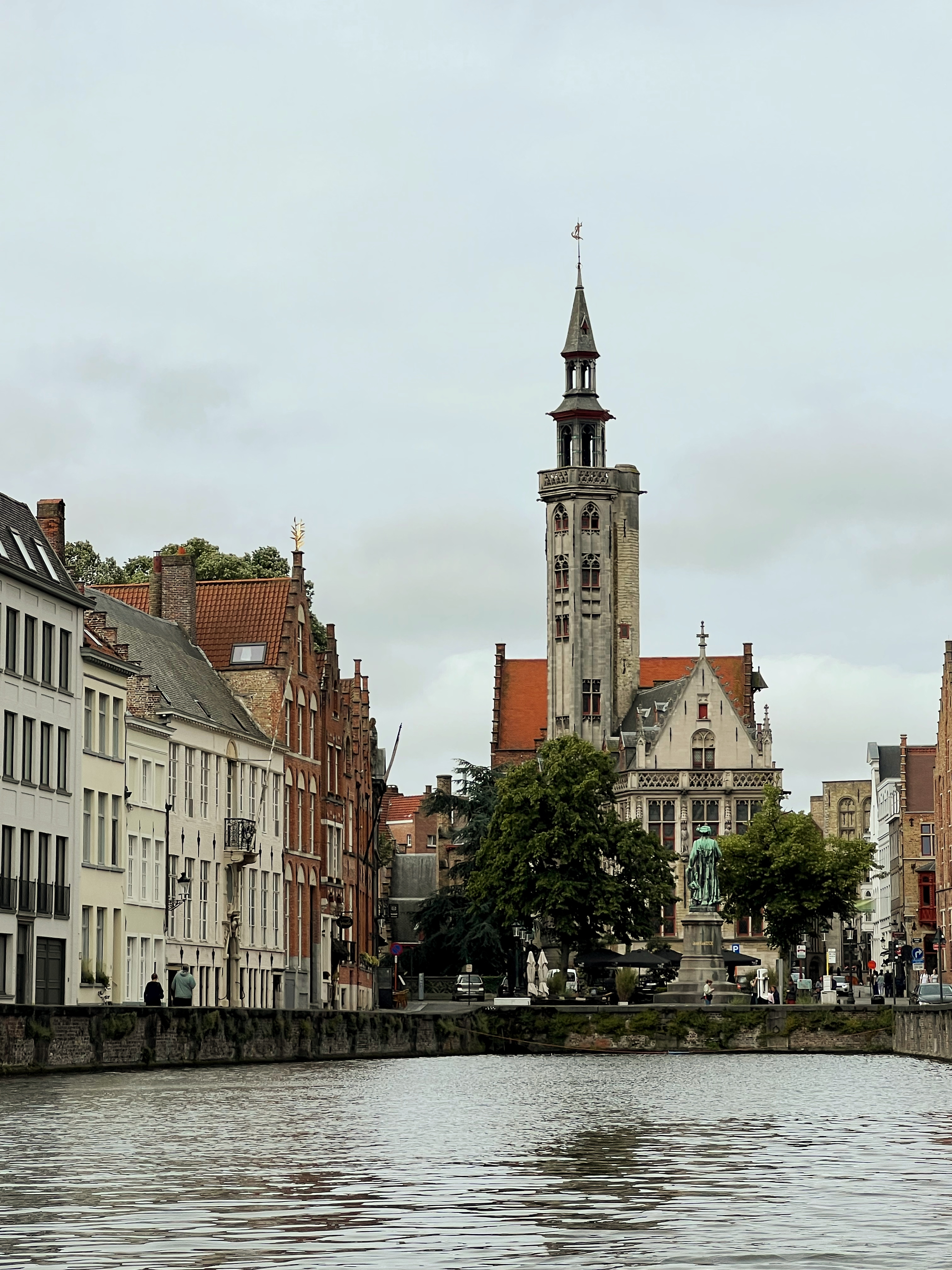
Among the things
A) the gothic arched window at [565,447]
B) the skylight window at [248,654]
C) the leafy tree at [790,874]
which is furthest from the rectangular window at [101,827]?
the gothic arched window at [565,447]

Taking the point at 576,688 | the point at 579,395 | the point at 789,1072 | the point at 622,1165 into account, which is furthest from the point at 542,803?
the point at 622,1165

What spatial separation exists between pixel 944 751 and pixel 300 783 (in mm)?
41233

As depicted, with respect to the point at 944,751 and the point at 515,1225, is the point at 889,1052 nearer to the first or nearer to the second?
the point at 944,751

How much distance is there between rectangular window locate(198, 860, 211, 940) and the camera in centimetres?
7738

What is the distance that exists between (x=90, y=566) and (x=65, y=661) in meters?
35.1

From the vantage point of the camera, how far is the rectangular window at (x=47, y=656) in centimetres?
6106

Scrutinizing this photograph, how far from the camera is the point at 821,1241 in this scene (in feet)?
43.4

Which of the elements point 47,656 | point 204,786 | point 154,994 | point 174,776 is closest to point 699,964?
point 204,786

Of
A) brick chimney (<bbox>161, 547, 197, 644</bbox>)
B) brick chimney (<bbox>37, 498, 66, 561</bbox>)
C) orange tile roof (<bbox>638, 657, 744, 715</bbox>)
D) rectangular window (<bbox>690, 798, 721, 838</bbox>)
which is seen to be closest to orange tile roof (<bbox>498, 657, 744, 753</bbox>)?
orange tile roof (<bbox>638, 657, 744, 715</bbox>)

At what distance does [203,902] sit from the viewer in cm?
7788

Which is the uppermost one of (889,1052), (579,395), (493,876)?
(579,395)

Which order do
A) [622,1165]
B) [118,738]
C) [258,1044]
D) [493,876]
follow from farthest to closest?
[493,876]
[118,738]
[258,1044]
[622,1165]

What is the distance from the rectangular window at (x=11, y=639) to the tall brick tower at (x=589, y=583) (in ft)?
254

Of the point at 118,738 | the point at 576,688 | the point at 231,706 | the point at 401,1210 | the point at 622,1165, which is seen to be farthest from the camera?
the point at 576,688
